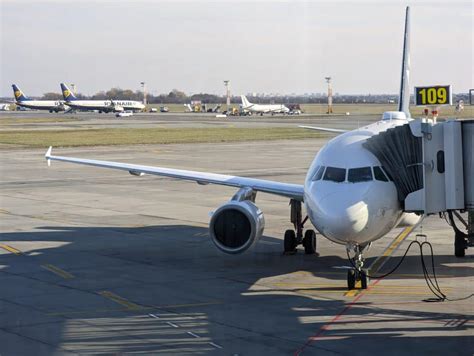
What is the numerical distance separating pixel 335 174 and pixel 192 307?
4.70m

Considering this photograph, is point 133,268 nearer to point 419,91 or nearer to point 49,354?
point 49,354

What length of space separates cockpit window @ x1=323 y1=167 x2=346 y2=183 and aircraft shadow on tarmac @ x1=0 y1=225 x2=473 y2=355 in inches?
112

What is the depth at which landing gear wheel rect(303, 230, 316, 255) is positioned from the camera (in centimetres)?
2752

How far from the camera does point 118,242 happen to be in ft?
99.8

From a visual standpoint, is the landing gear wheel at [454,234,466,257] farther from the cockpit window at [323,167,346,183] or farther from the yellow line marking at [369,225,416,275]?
the cockpit window at [323,167,346,183]

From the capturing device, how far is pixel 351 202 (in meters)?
20.7

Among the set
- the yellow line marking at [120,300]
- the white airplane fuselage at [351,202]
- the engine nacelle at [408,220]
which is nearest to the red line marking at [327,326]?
the white airplane fuselage at [351,202]

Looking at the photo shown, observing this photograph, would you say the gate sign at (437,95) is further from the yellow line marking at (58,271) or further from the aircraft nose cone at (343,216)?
the yellow line marking at (58,271)

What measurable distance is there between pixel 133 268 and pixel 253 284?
4.16 metres

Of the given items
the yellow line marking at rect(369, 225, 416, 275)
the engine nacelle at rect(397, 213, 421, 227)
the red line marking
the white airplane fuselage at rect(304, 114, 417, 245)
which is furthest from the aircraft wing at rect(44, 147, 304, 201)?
the red line marking

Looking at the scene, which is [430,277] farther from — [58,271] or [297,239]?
[58,271]

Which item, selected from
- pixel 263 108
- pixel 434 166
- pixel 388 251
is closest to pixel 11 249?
pixel 388 251

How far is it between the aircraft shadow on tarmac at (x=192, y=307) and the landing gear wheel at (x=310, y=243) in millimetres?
314

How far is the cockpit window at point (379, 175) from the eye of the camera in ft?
70.7
